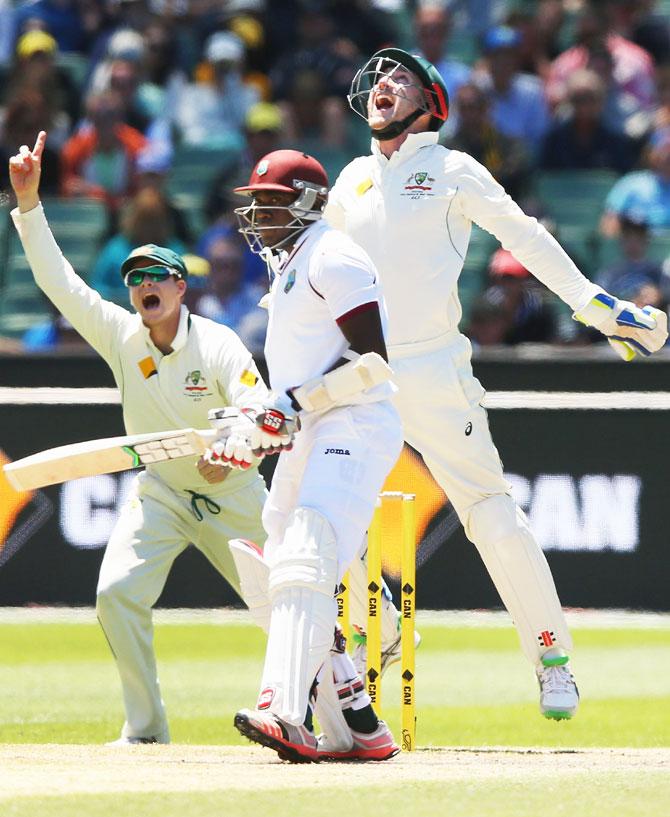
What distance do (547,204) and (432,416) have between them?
6.93 m

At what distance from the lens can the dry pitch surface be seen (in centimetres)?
499

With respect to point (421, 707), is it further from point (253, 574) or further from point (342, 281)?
point (342, 281)

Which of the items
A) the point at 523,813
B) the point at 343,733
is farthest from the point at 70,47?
the point at 523,813

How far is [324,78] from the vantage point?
45.3 feet

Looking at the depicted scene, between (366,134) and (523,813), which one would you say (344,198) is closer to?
(523,813)

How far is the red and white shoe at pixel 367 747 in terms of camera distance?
19.0 ft

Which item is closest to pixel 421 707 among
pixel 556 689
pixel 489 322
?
pixel 556 689

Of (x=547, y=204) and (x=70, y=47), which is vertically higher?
(x=70, y=47)

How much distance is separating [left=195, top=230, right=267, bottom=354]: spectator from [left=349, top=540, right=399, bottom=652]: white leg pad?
4.65m

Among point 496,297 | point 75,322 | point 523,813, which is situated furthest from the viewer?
point 496,297

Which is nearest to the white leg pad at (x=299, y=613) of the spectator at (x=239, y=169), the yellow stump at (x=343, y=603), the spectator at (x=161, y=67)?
the yellow stump at (x=343, y=603)

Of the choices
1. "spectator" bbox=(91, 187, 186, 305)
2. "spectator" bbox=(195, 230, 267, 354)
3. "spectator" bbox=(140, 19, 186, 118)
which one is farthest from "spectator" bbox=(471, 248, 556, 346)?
"spectator" bbox=(140, 19, 186, 118)

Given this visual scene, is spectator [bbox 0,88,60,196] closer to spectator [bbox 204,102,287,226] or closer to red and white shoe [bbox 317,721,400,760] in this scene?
spectator [bbox 204,102,287,226]

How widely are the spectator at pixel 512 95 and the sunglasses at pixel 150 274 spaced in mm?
6689
